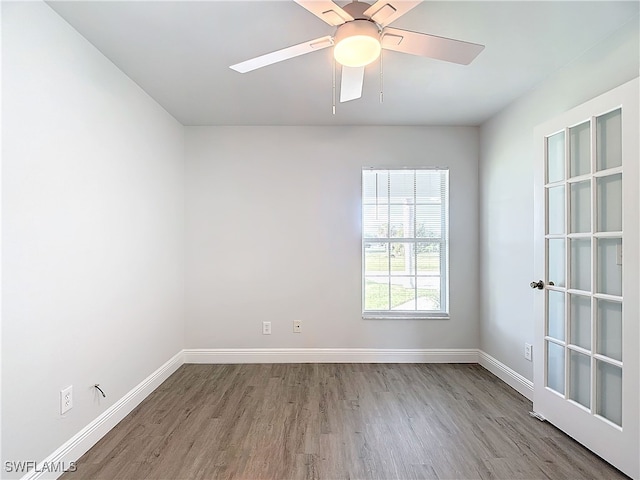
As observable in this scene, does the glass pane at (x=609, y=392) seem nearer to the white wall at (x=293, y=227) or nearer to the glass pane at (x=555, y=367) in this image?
the glass pane at (x=555, y=367)

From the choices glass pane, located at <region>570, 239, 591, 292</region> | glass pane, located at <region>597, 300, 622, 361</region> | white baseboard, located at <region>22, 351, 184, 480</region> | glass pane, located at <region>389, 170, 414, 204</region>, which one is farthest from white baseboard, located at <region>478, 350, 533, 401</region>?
white baseboard, located at <region>22, 351, 184, 480</region>

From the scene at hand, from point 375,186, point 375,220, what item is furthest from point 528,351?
point 375,186

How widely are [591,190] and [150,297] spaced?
318 cm

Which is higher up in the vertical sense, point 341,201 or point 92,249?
point 341,201

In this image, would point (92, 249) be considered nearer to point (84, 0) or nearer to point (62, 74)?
point (62, 74)

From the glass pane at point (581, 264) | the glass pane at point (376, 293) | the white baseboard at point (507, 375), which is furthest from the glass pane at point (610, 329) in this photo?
the glass pane at point (376, 293)

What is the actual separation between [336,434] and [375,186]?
2345 millimetres

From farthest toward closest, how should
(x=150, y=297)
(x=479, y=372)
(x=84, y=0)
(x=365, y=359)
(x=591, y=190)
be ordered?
1. (x=365, y=359)
2. (x=479, y=372)
3. (x=150, y=297)
4. (x=591, y=190)
5. (x=84, y=0)

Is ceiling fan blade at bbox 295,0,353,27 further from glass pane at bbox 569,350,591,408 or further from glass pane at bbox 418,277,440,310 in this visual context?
glass pane at bbox 418,277,440,310

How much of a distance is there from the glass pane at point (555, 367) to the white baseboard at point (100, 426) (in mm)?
2922

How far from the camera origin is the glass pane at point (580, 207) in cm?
212

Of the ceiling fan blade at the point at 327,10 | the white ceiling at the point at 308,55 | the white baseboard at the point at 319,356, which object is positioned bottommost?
the white baseboard at the point at 319,356

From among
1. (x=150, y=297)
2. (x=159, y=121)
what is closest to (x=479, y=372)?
(x=150, y=297)

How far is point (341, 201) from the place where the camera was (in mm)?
3674
